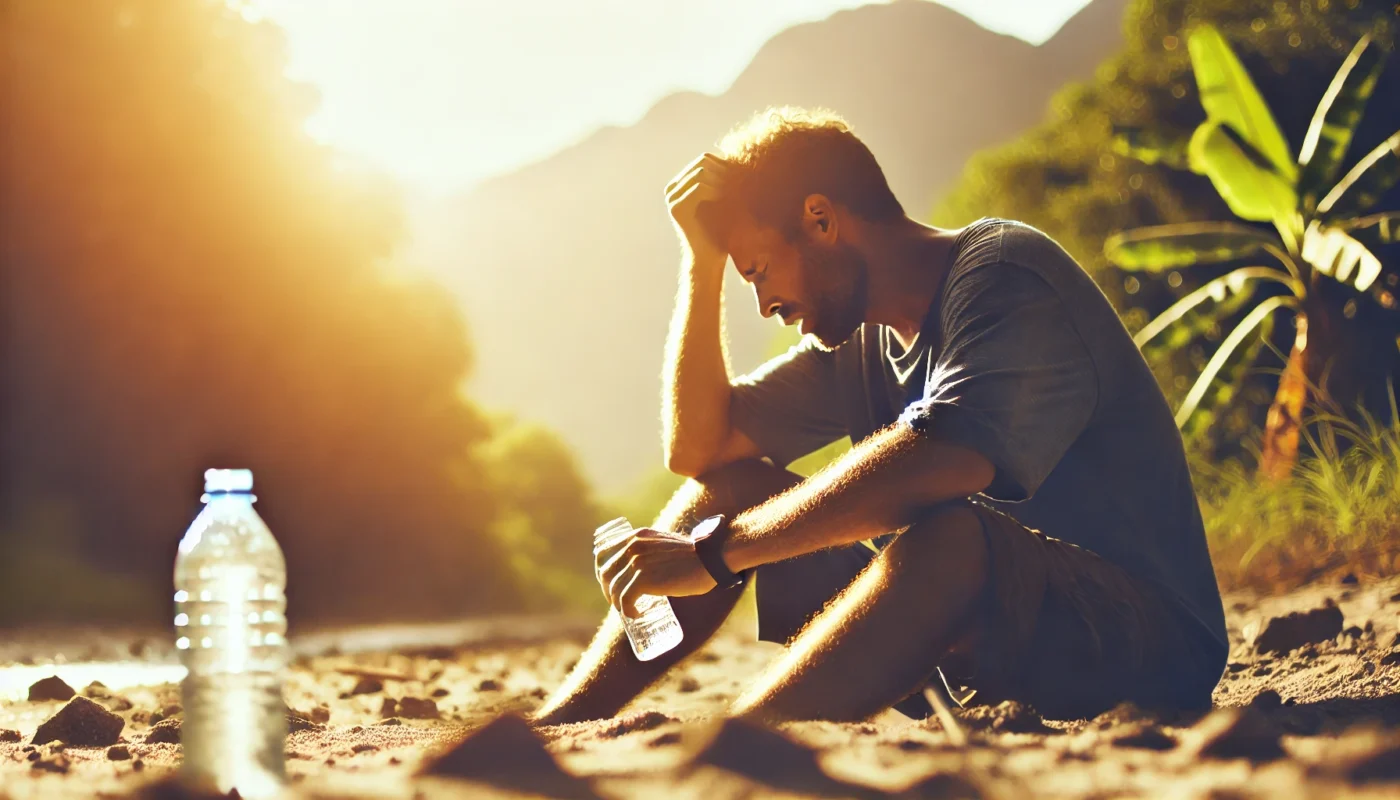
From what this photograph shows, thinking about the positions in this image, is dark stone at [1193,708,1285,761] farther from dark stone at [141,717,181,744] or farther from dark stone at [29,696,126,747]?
dark stone at [29,696,126,747]

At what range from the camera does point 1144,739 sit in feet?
5.07

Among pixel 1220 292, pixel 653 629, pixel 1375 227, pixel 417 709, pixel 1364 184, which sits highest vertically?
pixel 1364 184

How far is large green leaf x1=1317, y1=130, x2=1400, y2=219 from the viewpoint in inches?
254

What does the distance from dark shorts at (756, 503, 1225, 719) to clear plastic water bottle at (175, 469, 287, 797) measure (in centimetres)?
109

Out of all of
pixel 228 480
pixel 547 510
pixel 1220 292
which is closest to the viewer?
pixel 228 480

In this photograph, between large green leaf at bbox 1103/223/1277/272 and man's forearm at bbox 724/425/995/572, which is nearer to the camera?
man's forearm at bbox 724/425/995/572

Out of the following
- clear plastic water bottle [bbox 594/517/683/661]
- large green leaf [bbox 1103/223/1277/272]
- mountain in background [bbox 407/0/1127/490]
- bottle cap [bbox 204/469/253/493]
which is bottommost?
clear plastic water bottle [bbox 594/517/683/661]

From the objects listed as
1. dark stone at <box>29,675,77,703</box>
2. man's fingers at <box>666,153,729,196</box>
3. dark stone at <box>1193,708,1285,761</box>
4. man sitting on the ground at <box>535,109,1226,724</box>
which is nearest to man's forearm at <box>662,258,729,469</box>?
man sitting on the ground at <box>535,109,1226,724</box>

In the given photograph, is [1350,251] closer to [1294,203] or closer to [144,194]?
[1294,203]

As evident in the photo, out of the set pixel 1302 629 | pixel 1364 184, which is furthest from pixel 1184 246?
pixel 1302 629

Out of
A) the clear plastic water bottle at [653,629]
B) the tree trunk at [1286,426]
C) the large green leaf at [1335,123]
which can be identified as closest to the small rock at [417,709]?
the clear plastic water bottle at [653,629]

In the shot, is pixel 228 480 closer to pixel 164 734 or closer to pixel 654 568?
pixel 654 568

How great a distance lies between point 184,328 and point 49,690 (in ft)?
21.1

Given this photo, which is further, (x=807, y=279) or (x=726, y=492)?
(x=726, y=492)
